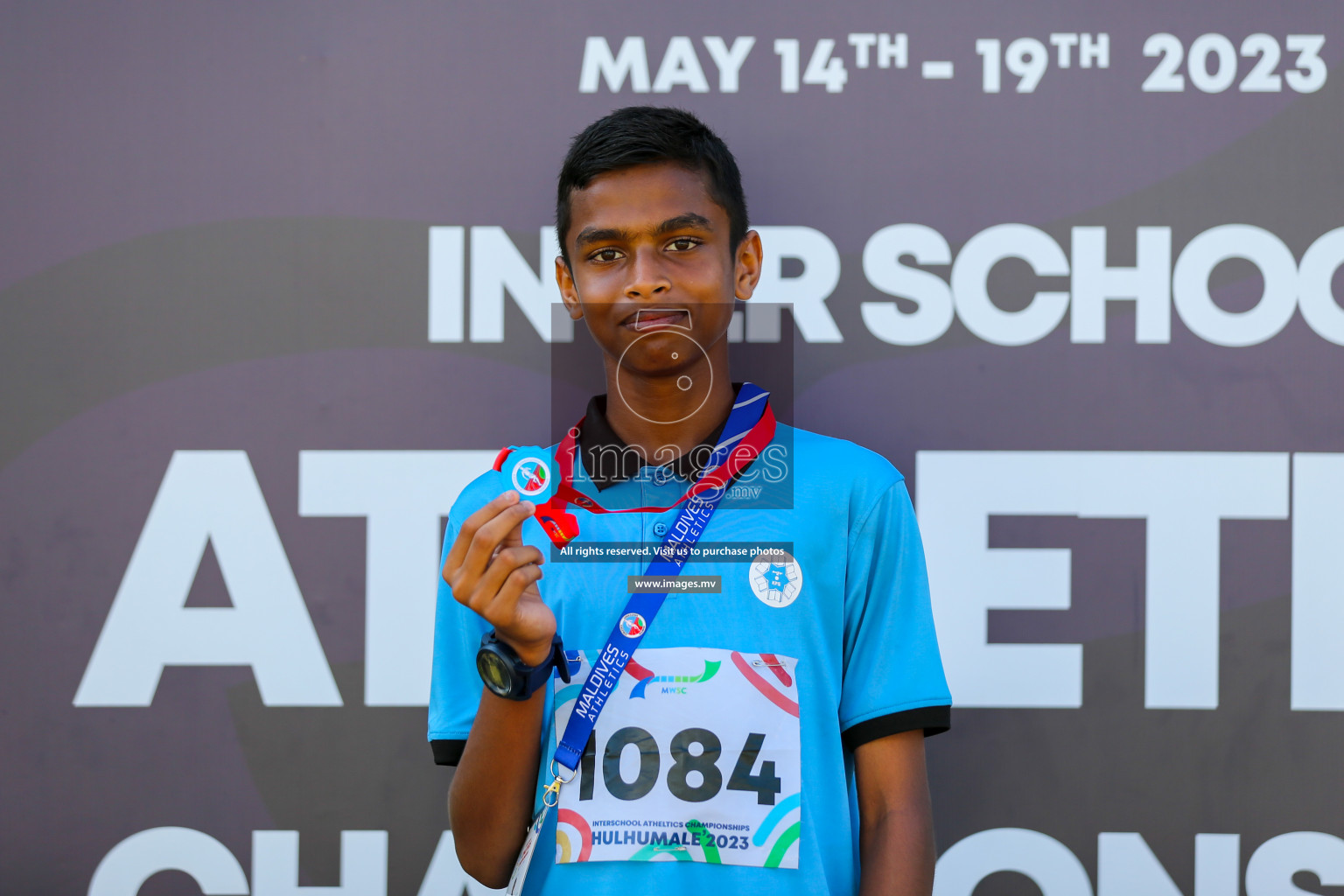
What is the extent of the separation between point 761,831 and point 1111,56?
1734 millimetres

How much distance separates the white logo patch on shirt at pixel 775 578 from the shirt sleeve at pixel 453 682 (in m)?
0.44

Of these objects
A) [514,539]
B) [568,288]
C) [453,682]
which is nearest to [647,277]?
[568,288]

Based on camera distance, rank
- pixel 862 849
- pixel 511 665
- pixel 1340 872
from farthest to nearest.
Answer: pixel 1340 872 < pixel 862 849 < pixel 511 665

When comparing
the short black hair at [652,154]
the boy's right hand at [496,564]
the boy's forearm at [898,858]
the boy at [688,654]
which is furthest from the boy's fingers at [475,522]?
the boy's forearm at [898,858]

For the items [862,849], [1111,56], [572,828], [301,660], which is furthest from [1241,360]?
[301,660]

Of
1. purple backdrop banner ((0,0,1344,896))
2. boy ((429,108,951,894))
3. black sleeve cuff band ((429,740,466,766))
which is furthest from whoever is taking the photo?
purple backdrop banner ((0,0,1344,896))

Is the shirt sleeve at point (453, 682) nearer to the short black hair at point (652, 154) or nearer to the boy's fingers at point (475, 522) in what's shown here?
the boy's fingers at point (475, 522)

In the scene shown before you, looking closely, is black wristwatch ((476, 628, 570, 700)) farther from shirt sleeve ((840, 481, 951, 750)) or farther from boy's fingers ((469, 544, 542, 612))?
shirt sleeve ((840, 481, 951, 750))

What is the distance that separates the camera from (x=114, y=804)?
205 centimetres

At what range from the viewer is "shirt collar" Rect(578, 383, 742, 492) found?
152cm

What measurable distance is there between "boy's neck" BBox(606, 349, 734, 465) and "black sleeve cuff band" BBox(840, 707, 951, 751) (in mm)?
510

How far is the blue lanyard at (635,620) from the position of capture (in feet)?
4.56

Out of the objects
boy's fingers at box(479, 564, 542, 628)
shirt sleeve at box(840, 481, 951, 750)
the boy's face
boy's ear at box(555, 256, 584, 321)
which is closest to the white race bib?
shirt sleeve at box(840, 481, 951, 750)

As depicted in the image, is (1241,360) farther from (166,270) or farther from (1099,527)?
(166,270)
